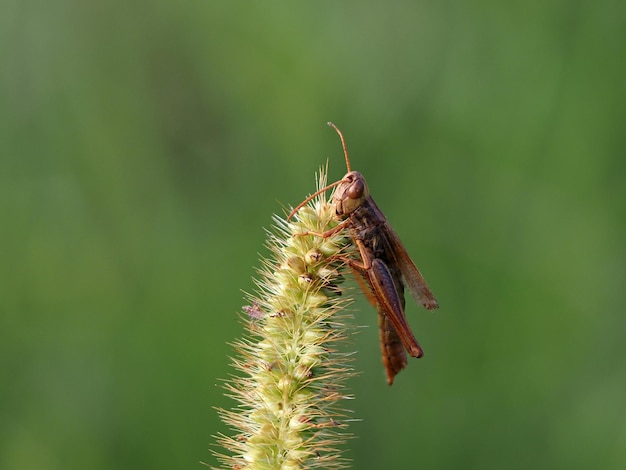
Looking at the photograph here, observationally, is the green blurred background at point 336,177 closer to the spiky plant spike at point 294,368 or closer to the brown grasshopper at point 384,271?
the brown grasshopper at point 384,271

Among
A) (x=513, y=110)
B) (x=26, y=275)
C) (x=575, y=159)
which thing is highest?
(x=513, y=110)

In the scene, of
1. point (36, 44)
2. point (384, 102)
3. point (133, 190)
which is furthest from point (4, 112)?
point (384, 102)

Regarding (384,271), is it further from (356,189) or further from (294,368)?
(294,368)

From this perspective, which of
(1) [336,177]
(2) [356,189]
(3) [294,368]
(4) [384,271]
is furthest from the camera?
(1) [336,177]

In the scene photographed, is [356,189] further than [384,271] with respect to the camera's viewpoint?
No

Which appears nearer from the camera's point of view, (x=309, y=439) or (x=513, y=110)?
(x=309, y=439)

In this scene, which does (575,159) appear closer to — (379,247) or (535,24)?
(535,24)

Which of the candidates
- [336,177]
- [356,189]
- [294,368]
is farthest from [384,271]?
[336,177]
